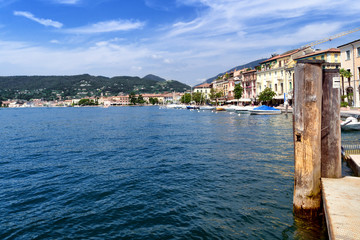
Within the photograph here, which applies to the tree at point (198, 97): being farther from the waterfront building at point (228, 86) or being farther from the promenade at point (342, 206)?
the promenade at point (342, 206)

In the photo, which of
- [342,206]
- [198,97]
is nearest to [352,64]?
[342,206]

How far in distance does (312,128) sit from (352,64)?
164 ft

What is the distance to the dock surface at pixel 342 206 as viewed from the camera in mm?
4891

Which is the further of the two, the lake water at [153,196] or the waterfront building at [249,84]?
the waterfront building at [249,84]

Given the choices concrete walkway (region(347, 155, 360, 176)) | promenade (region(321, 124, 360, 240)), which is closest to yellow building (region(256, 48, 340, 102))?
concrete walkway (region(347, 155, 360, 176))

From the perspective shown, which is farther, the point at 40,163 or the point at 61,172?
the point at 40,163

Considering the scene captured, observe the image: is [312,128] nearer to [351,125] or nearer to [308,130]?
[308,130]

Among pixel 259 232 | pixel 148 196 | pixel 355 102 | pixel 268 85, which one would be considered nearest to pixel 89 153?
pixel 148 196

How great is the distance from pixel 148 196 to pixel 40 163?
9725mm

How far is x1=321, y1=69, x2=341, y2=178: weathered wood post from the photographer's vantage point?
7051 millimetres

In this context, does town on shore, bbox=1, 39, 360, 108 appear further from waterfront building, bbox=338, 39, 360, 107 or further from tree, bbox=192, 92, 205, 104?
tree, bbox=192, 92, 205, 104

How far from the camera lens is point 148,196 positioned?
409 inches

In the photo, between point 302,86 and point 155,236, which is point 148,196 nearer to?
point 155,236

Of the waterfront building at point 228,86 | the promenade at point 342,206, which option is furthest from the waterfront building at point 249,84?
the promenade at point 342,206
